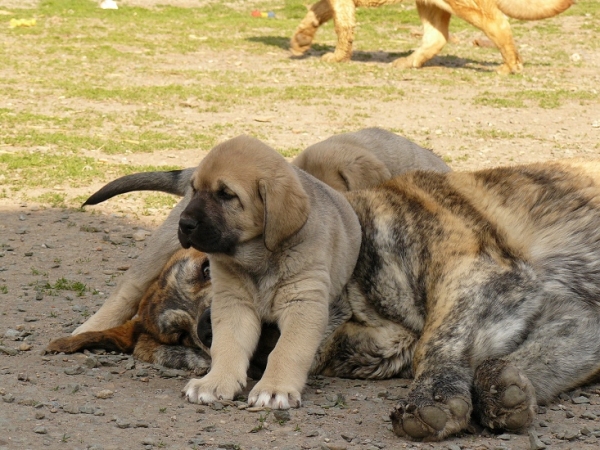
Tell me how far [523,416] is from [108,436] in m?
1.83

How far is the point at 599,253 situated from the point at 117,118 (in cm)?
892

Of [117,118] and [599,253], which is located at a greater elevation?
[599,253]

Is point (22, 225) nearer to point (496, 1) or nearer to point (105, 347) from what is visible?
point (105, 347)

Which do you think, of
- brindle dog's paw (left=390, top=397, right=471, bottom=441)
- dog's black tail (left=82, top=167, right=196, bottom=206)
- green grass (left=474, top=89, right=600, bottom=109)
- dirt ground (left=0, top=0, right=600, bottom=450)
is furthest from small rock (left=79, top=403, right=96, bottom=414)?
green grass (left=474, top=89, right=600, bottom=109)

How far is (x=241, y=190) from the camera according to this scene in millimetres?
5004

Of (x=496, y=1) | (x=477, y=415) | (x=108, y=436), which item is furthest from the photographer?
(x=496, y=1)

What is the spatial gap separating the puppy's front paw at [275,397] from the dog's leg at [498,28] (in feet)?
43.9

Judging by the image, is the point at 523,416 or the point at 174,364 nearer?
the point at 523,416

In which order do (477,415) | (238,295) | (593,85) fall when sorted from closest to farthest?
(477,415), (238,295), (593,85)

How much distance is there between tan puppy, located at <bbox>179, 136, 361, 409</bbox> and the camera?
4.91 meters

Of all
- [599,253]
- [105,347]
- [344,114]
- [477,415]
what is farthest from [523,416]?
[344,114]

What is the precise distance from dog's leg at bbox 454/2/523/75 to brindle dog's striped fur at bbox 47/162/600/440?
12.1m

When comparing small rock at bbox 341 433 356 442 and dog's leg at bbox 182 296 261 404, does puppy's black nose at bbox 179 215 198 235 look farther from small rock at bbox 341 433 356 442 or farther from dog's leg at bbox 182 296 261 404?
small rock at bbox 341 433 356 442

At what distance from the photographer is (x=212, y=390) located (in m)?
4.91
